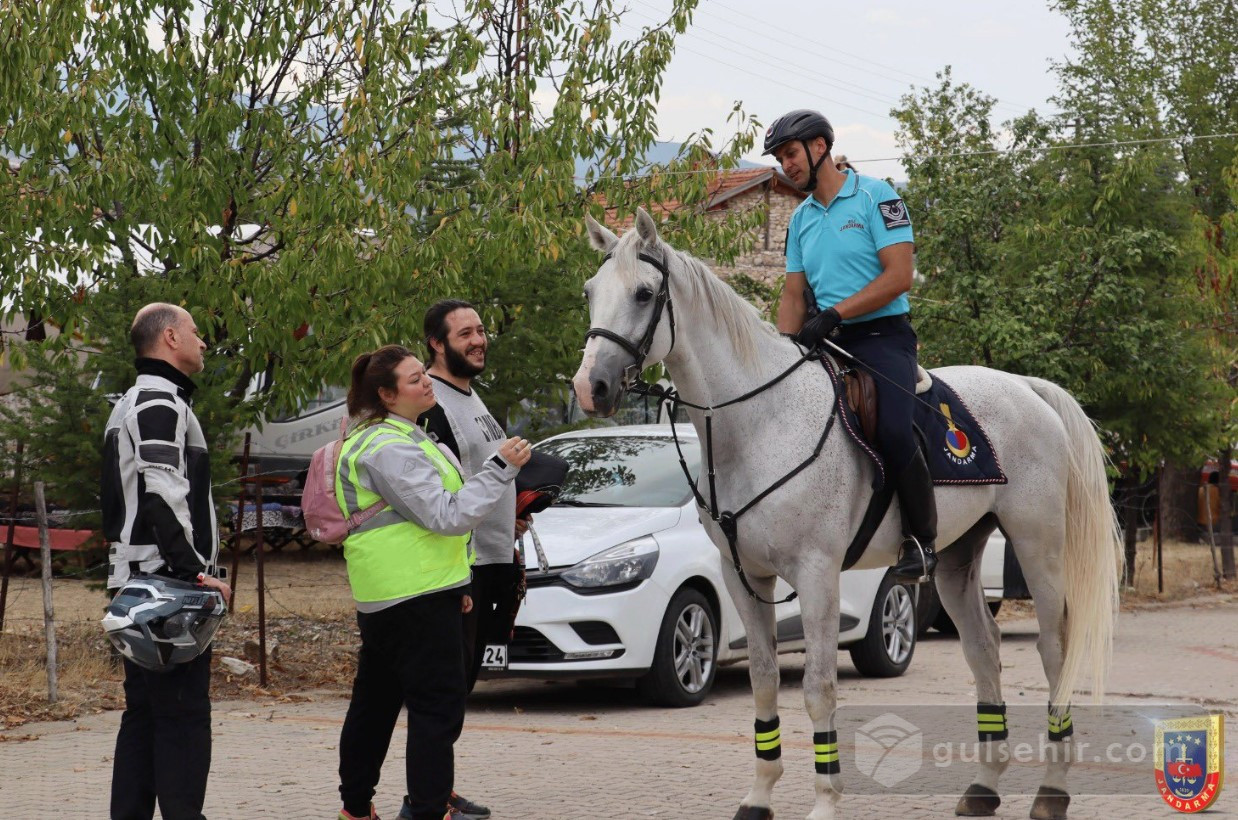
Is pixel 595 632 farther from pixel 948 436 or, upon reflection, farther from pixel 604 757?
pixel 948 436

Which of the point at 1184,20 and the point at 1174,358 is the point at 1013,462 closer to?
the point at 1174,358

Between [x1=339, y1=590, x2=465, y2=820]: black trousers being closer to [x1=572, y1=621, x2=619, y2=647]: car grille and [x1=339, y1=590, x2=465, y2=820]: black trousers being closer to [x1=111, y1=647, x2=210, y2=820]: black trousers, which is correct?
[x1=111, y1=647, x2=210, y2=820]: black trousers

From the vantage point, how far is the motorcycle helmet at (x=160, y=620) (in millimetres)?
4734

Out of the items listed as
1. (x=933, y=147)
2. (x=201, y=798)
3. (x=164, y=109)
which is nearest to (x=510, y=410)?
(x=164, y=109)

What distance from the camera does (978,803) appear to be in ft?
21.6

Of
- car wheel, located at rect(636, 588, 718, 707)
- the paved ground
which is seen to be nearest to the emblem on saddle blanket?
the paved ground

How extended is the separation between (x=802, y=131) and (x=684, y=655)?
4816 mm

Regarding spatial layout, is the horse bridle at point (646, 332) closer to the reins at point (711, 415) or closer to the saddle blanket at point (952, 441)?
the reins at point (711, 415)

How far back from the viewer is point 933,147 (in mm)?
27734

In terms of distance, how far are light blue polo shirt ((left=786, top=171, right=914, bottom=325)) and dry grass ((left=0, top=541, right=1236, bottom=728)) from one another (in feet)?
18.5

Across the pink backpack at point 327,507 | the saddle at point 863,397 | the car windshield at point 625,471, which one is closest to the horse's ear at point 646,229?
the saddle at point 863,397

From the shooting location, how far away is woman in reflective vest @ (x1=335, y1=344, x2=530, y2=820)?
525cm

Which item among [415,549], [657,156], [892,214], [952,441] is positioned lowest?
[415,549]

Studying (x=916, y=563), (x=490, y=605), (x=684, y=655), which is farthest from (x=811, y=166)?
(x=684, y=655)
